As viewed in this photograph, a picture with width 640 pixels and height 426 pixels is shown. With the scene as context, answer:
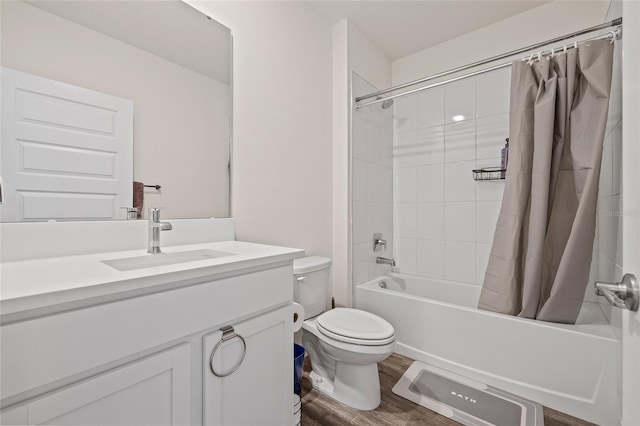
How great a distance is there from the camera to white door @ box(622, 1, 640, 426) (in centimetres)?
51

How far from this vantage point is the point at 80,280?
617 millimetres

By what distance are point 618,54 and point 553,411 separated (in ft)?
5.83

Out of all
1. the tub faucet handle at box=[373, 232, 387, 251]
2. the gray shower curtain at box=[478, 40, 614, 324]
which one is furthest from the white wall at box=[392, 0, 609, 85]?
the tub faucet handle at box=[373, 232, 387, 251]

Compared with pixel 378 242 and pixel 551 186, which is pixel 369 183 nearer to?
pixel 378 242

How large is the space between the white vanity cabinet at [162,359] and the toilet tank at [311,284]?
1.68 feet

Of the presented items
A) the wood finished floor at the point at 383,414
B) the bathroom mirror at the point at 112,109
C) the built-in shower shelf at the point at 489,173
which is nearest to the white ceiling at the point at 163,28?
the bathroom mirror at the point at 112,109

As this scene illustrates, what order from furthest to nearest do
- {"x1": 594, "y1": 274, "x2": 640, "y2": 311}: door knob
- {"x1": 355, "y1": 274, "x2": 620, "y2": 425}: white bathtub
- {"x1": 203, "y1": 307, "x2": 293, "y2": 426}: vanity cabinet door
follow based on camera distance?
{"x1": 355, "y1": 274, "x2": 620, "y2": 425}: white bathtub → {"x1": 203, "y1": 307, "x2": 293, "y2": 426}: vanity cabinet door → {"x1": 594, "y1": 274, "x2": 640, "y2": 311}: door knob

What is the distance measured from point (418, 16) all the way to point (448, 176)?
4.04 feet

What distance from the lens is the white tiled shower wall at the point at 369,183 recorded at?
221 centimetres

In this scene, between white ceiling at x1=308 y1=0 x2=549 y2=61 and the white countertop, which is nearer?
the white countertop

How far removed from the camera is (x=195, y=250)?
116cm

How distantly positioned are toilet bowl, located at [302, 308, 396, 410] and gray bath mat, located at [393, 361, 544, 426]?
0.24 metres

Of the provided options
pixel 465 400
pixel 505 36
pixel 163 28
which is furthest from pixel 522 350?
pixel 163 28

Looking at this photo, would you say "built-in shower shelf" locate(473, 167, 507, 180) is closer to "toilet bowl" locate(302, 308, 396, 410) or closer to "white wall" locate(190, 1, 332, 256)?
"white wall" locate(190, 1, 332, 256)
